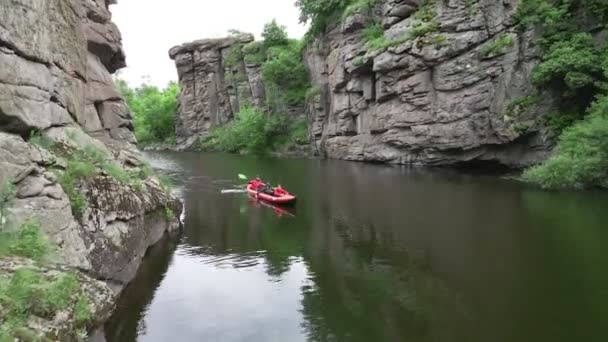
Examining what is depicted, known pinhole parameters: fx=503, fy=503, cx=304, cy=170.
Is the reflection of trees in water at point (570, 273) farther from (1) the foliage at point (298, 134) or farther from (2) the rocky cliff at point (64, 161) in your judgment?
(1) the foliage at point (298, 134)

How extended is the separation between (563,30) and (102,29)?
995 inches

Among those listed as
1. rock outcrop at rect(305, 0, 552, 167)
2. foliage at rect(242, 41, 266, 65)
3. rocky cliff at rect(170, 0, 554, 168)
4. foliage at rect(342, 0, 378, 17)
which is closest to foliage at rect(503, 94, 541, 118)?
rocky cliff at rect(170, 0, 554, 168)

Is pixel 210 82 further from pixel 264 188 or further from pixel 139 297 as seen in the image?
pixel 139 297

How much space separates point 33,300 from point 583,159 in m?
24.4

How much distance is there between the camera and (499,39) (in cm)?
3241

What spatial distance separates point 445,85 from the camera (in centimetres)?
3481

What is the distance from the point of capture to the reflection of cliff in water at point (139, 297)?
32.2 feet

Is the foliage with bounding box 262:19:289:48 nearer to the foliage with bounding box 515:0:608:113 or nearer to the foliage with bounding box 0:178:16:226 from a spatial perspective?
the foliage with bounding box 515:0:608:113

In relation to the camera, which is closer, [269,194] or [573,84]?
[269,194]

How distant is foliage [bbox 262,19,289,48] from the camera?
2448 inches

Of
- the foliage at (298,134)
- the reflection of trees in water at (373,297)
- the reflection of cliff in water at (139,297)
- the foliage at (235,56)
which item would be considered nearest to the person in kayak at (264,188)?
the reflection of cliff in water at (139,297)

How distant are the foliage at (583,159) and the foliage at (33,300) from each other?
23187mm

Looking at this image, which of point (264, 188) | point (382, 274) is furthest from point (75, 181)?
point (264, 188)

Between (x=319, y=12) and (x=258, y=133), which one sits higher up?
(x=319, y=12)
